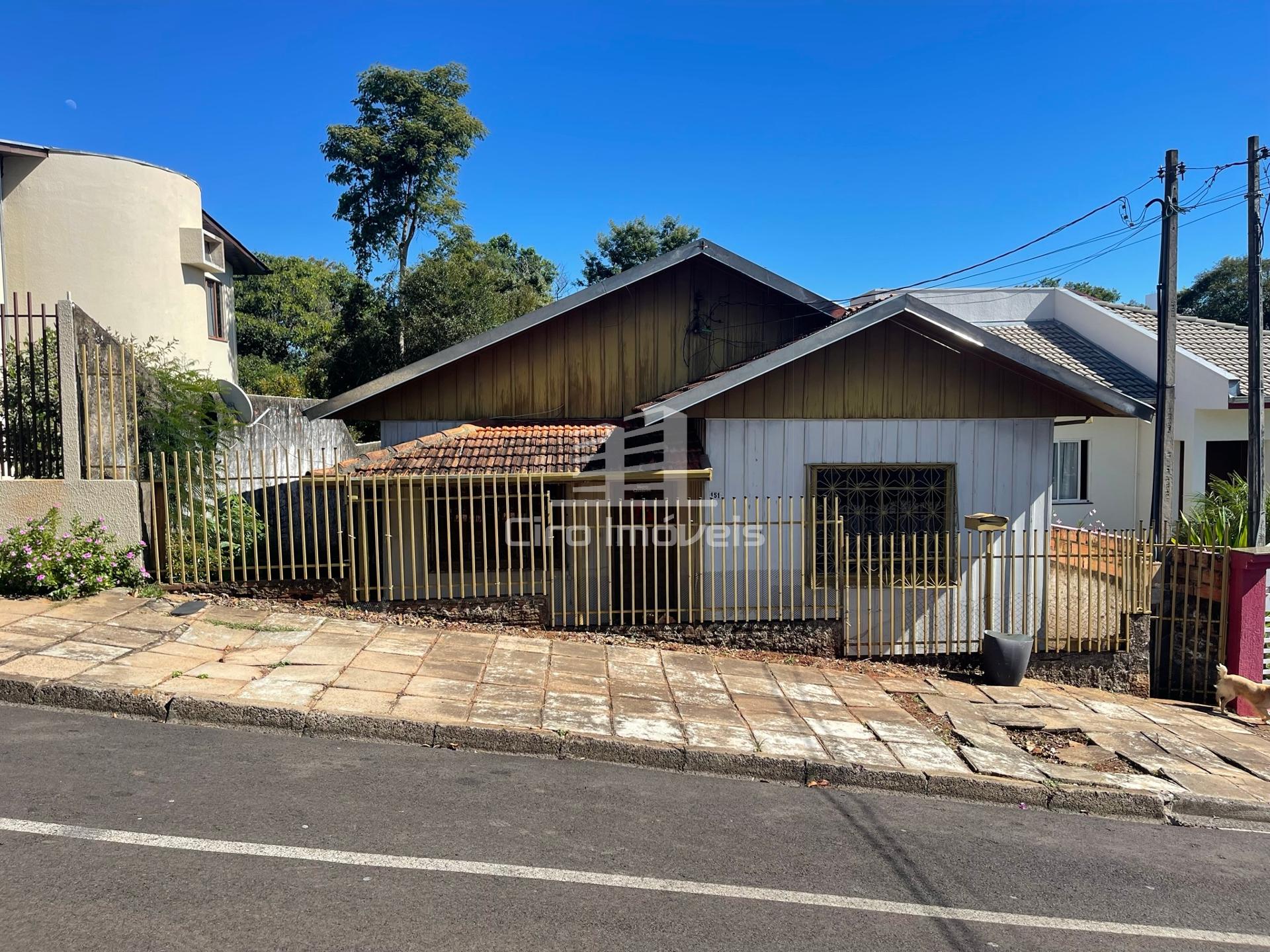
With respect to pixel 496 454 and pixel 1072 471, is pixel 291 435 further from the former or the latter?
pixel 1072 471

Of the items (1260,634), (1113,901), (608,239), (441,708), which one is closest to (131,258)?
(441,708)

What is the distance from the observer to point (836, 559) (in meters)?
8.22

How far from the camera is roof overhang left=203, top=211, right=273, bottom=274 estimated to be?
16.5 m

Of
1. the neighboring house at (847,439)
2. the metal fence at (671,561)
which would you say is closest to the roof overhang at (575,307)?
the neighboring house at (847,439)

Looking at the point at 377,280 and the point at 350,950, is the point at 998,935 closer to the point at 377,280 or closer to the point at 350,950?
the point at 350,950

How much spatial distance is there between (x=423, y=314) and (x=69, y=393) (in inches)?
539

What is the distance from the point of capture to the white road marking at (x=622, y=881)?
3629 mm

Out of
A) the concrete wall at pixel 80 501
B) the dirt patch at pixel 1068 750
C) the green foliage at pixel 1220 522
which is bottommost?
the dirt patch at pixel 1068 750

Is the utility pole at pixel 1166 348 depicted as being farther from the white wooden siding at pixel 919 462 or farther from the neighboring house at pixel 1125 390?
the neighboring house at pixel 1125 390

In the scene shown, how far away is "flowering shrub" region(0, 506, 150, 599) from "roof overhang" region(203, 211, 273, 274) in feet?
36.0

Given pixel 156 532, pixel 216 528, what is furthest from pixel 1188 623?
pixel 156 532

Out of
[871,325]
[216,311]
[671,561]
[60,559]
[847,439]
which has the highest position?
[216,311]

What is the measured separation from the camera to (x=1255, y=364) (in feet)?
33.3

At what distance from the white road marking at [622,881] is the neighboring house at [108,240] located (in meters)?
10.8
